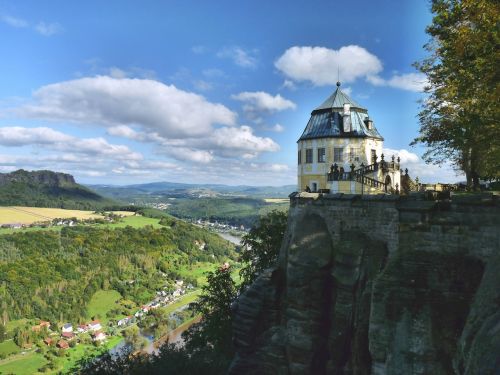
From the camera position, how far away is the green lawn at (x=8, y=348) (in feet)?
311

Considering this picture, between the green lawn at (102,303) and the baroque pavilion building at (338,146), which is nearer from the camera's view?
the baroque pavilion building at (338,146)

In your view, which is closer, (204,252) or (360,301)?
(360,301)

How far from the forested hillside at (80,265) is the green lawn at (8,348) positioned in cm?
1422

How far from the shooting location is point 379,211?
16.4 meters

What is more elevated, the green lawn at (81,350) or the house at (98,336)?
the house at (98,336)

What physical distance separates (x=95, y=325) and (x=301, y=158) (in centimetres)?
10743

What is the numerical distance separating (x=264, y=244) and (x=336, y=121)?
11827 millimetres

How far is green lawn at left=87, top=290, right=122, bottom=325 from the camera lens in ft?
418

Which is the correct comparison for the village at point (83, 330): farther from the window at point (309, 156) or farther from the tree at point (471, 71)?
the tree at point (471, 71)

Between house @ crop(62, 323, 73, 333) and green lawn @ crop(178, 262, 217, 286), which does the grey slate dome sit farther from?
green lawn @ crop(178, 262, 217, 286)

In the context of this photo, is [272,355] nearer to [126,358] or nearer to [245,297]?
[245,297]

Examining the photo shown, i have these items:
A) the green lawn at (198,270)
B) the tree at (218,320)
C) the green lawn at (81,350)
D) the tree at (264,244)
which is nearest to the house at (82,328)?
the green lawn at (81,350)

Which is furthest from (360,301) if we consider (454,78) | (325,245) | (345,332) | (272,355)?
(454,78)

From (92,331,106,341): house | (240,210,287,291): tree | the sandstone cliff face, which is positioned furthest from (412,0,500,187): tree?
(92,331,106,341): house
